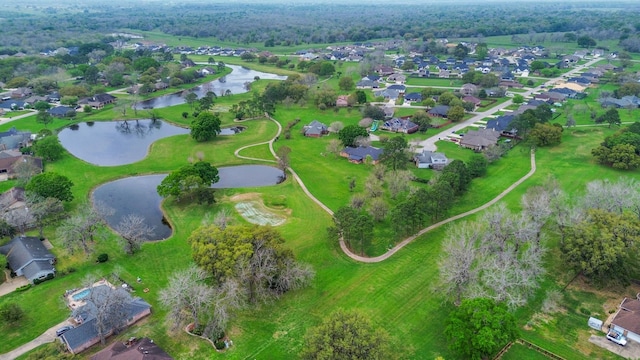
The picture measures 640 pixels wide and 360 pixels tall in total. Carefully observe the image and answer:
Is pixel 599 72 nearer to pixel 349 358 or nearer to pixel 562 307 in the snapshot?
pixel 562 307

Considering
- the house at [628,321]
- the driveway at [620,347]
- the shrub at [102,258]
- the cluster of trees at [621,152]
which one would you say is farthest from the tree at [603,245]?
the shrub at [102,258]

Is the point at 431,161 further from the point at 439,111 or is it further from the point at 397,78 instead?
the point at 397,78

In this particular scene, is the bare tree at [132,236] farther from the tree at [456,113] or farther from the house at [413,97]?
the house at [413,97]

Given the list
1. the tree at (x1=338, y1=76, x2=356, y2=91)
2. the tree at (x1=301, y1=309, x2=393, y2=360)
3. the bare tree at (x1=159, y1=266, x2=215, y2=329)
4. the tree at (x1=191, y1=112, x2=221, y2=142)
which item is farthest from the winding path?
the tree at (x1=338, y1=76, x2=356, y2=91)

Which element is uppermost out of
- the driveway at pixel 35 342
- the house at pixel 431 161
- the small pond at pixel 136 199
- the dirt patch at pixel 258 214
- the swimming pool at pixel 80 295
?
the house at pixel 431 161

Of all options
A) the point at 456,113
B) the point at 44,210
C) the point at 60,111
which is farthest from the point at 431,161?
the point at 60,111

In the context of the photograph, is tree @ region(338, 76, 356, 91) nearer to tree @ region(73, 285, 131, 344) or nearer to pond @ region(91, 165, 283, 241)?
pond @ region(91, 165, 283, 241)
